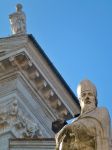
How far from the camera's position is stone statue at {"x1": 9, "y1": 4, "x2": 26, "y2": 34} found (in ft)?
83.2

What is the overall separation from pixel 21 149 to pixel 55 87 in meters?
6.65

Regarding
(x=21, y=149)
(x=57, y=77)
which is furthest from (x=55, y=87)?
(x=21, y=149)

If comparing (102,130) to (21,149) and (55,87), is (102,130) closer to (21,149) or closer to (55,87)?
(21,149)

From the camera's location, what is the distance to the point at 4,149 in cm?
2059

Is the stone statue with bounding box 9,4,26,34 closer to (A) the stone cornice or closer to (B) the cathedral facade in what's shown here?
(B) the cathedral facade

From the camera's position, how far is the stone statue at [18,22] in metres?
25.4

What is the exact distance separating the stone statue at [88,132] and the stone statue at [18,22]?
1540 cm

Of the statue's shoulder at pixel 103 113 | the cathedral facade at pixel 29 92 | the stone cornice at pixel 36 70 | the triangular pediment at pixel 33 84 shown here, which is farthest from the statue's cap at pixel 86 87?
the stone cornice at pixel 36 70

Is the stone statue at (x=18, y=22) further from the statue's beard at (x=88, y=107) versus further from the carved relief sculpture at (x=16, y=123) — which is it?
the statue's beard at (x=88, y=107)

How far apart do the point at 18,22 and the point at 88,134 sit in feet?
54.5

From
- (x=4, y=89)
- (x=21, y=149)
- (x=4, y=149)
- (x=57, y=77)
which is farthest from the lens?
(x=57, y=77)

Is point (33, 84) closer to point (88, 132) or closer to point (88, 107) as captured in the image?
point (88, 107)

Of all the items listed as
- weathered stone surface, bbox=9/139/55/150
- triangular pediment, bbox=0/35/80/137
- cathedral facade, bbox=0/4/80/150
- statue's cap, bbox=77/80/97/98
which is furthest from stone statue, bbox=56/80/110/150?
triangular pediment, bbox=0/35/80/137

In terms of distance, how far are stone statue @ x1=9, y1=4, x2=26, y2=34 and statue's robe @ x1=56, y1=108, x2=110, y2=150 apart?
15455mm
